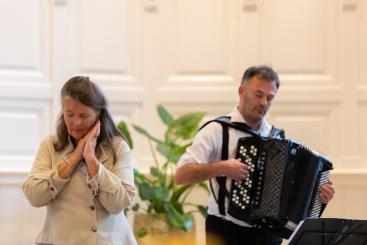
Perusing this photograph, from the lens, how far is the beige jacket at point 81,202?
7.34 feet

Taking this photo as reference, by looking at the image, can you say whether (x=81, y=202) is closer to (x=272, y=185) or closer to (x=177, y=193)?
(x=272, y=185)

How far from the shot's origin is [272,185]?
2584 millimetres

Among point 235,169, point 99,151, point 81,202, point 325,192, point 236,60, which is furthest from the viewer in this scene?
point 236,60

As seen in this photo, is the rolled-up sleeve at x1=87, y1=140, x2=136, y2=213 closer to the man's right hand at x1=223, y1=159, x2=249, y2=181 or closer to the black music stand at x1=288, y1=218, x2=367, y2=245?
the man's right hand at x1=223, y1=159, x2=249, y2=181

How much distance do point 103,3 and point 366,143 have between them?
79.5 inches

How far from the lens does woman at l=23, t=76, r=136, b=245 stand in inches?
88.3

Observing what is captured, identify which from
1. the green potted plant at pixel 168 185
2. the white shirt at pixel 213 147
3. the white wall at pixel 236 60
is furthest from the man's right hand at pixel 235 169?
the white wall at pixel 236 60

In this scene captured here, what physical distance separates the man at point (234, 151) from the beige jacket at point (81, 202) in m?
0.44

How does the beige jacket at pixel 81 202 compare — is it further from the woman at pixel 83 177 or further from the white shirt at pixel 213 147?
the white shirt at pixel 213 147

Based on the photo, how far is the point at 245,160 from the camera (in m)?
2.60

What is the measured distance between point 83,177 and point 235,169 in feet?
2.15

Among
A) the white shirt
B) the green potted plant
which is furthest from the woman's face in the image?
the green potted plant

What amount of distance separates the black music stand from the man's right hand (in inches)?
18.7

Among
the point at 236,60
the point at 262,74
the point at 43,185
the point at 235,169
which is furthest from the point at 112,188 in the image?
the point at 236,60
